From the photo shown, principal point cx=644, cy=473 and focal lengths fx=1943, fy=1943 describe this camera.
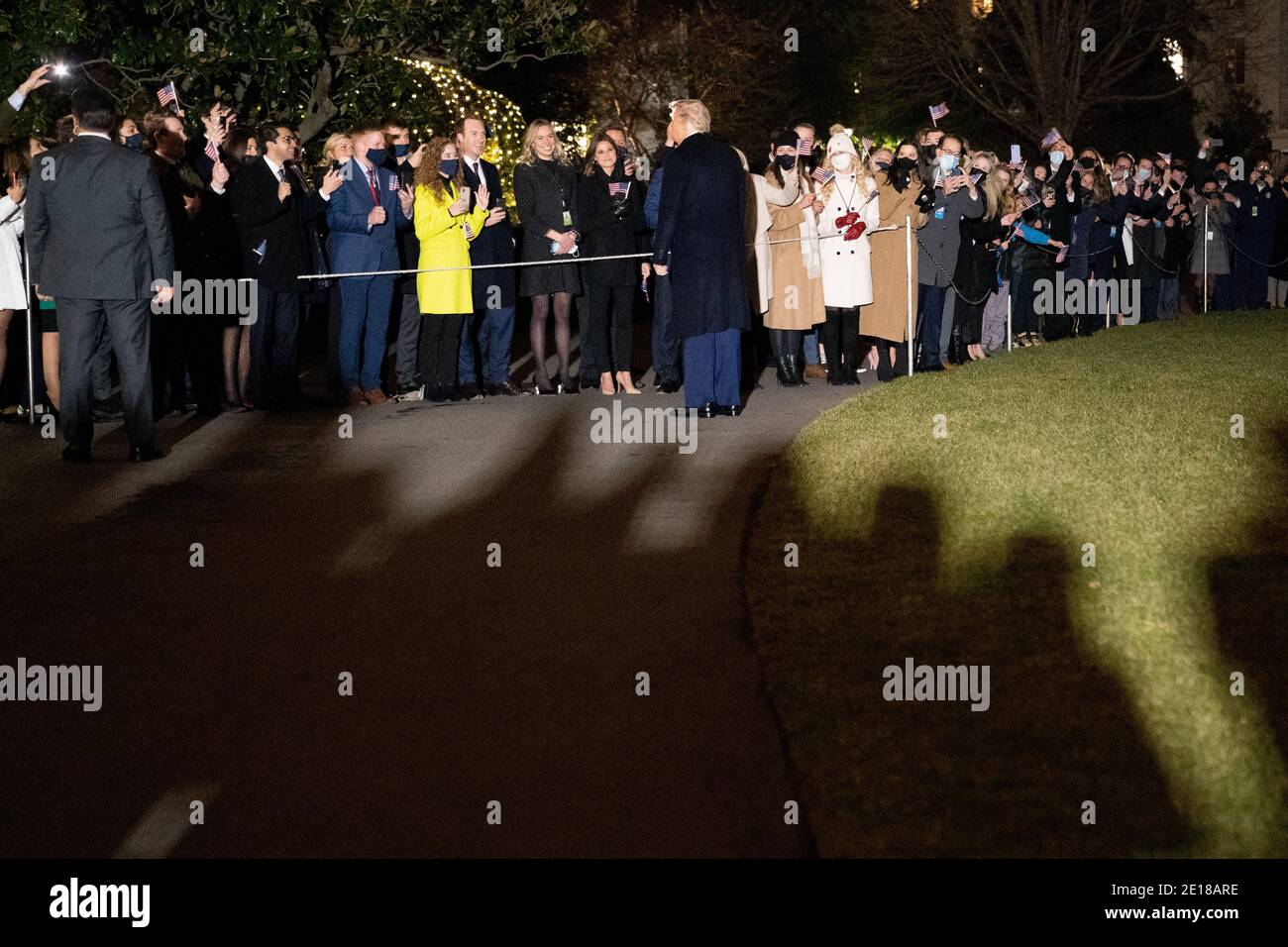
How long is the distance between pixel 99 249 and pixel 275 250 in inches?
110

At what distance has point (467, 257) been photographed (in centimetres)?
1545

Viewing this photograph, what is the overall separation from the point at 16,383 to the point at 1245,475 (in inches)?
369

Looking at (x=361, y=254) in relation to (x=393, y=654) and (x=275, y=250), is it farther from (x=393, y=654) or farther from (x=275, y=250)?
(x=393, y=654)

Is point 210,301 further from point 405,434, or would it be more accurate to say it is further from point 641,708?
point 641,708

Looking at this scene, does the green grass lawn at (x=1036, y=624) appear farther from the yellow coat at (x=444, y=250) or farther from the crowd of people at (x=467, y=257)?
the yellow coat at (x=444, y=250)

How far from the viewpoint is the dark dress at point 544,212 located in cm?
1545

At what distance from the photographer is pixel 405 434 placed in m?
13.3

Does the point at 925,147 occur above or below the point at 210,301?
above

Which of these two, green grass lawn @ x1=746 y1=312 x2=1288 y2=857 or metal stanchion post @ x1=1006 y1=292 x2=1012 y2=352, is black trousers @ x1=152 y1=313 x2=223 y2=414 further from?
metal stanchion post @ x1=1006 y1=292 x2=1012 y2=352

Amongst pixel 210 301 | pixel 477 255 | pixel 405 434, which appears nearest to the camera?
pixel 405 434

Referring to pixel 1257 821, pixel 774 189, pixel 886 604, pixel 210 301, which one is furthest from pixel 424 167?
pixel 1257 821

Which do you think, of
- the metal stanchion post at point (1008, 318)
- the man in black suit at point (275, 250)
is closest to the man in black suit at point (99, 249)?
the man in black suit at point (275, 250)

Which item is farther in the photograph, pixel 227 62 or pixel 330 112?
pixel 330 112
